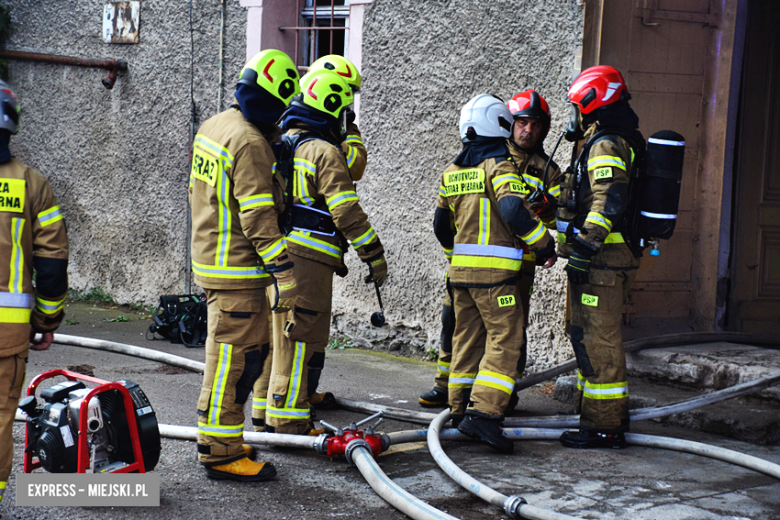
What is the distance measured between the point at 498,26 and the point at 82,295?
19.7 feet

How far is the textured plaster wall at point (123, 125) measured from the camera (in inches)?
321

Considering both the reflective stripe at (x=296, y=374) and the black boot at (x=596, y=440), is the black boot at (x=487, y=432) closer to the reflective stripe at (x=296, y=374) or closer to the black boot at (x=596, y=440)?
the black boot at (x=596, y=440)

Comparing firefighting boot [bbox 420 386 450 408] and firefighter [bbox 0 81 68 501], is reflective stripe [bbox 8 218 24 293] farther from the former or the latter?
firefighting boot [bbox 420 386 450 408]

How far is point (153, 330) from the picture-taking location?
23.9 feet

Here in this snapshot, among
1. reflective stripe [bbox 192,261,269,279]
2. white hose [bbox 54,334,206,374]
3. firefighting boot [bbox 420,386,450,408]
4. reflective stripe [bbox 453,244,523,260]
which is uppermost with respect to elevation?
reflective stripe [bbox 453,244,523,260]

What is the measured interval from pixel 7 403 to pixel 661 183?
3453 mm

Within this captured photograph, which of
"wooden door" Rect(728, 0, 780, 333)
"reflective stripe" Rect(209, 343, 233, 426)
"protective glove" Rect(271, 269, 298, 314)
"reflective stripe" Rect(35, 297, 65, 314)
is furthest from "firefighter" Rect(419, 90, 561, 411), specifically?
"reflective stripe" Rect(35, 297, 65, 314)

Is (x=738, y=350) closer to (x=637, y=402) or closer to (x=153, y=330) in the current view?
(x=637, y=402)

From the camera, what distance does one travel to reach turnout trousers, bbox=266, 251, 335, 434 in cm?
423

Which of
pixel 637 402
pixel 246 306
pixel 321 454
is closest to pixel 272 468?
pixel 321 454

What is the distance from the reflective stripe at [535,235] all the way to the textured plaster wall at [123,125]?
15.0 feet

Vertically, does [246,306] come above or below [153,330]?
above

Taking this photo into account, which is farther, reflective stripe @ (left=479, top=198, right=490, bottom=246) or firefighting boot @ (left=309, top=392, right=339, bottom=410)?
firefighting boot @ (left=309, top=392, right=339, bottom=410)

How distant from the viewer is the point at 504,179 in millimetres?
4305
